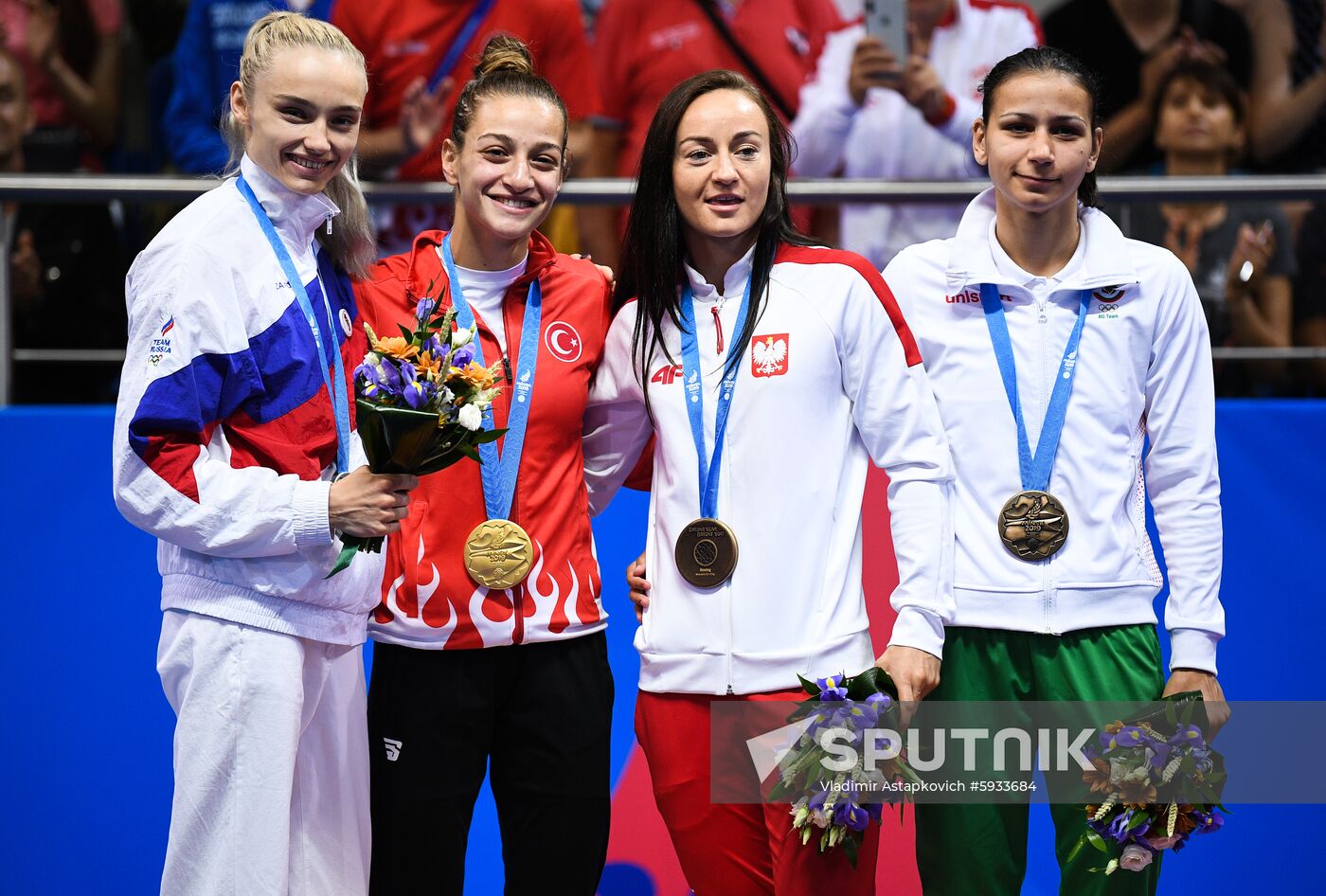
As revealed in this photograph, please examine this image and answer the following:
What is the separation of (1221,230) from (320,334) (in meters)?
3.89

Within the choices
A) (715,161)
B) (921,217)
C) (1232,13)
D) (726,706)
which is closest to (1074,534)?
(726,706)

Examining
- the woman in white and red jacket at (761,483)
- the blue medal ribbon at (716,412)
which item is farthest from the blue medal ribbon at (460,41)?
the blue medal ribbon at (716,412)

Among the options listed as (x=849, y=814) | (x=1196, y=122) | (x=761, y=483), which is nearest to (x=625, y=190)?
(x=761, y=483)

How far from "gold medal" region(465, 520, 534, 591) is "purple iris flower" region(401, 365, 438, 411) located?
456 mm

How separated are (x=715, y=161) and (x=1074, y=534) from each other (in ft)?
3.52

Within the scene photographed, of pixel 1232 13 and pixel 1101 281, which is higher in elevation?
pixel 1232 13

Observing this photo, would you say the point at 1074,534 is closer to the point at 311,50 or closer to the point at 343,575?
the point at 343,575

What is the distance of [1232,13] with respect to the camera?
228 inches

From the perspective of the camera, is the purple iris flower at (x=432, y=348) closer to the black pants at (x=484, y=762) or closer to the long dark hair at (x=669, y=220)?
the long dark hair at (x=669, y=220)

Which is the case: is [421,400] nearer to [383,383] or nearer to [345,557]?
[383,383]

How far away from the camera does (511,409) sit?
2.86 m

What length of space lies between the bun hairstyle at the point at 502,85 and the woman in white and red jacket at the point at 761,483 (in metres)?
0.29

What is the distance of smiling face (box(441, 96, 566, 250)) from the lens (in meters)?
2.86

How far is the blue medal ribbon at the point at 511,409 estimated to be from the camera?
2818 millimetres
